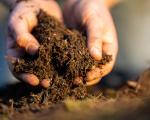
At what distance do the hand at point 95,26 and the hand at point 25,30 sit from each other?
13 centimetres

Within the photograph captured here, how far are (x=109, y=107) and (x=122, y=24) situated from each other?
2.04m

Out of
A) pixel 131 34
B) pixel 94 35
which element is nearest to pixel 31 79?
pixel 94 35

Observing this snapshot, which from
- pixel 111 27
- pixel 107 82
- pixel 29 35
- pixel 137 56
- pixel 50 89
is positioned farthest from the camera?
pixel 137 56

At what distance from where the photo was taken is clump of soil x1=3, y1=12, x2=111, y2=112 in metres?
1.91

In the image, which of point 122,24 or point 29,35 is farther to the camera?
point 122,24

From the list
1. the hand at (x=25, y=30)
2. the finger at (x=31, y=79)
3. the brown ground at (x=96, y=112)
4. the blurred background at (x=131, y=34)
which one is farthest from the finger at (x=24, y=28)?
the brown ground at (x=96, y=112)

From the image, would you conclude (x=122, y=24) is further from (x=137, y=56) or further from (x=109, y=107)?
(x=109, y=107)

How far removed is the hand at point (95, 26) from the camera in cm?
208

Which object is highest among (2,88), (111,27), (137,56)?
(111,27)

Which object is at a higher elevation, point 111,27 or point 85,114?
point 111,27

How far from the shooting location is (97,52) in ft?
6.70

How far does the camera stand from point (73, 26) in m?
2.69

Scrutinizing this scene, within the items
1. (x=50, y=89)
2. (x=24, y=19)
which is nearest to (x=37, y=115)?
Answer: (x=50, y=89)

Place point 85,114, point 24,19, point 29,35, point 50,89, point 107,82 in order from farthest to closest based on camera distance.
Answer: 1. point 107,82
2. point 24,19
3. point 29,35
4. point 50,89
5. point 85,114
